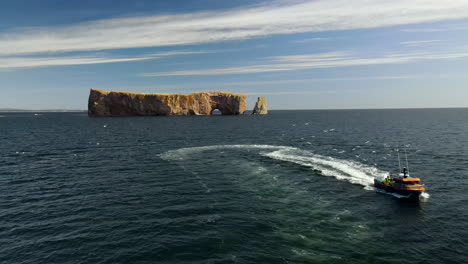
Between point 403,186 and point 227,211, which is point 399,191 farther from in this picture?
point 227,211

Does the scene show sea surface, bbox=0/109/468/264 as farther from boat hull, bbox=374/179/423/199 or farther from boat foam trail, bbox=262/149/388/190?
boat hull, bbox=374/179/423/199

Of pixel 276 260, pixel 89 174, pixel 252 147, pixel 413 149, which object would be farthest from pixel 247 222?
pixel 413 149

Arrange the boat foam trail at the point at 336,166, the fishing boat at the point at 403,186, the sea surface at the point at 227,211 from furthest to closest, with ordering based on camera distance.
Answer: the boat foam trail at the point at 336,166
the fishing boat at the point at 403,186
the sea surface at the point at 227,211

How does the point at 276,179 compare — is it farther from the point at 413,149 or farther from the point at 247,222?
the point at 413,149

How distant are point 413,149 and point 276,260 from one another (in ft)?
204

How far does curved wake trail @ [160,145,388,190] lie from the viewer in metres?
43.8

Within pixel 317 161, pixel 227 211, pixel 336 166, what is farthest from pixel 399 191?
pixel 227 211

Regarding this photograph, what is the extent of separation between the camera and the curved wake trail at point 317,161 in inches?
1722

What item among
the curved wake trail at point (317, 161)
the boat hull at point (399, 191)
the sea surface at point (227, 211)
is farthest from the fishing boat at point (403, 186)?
the curved wake trail at point (317, 161)

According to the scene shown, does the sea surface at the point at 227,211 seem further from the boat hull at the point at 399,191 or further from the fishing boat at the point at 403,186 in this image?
the fishing boat at the point at 403,186

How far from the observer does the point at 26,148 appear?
232 ft

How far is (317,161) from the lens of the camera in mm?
54312

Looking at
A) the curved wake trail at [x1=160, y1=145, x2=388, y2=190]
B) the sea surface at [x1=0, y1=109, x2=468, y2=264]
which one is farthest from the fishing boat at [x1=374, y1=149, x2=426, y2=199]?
the curved wake trail at [x1=160, y1=145, x2=388, y2=190]

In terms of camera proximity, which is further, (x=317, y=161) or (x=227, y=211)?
(x=317, y=161)
